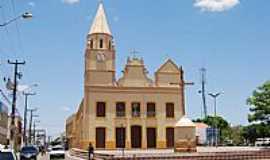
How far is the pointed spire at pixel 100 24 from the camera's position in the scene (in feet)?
286

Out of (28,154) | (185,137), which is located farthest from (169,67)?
(28,154)

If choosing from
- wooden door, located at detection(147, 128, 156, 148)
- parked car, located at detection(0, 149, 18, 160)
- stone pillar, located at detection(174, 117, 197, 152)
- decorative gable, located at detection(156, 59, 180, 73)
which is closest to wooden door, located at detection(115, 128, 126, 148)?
wooden door, located at detection(147, 128, 156, 148)

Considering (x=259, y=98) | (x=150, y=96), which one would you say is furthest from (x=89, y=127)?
(x=259, y=98)

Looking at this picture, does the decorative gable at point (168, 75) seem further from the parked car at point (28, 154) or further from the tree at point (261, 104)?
the parked car at point (28, 154)

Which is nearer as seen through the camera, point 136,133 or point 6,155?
point 6,155

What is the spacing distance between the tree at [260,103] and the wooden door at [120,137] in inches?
951

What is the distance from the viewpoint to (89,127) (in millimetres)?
81750

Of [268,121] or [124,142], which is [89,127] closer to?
[124,142]

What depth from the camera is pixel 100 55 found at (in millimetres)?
86000

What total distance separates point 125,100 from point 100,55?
9079mm

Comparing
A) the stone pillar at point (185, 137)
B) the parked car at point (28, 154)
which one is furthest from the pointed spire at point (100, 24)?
the parked car at point (28, 154)

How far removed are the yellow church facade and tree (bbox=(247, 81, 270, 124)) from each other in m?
13.9

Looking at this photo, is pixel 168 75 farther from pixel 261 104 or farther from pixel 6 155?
pixel 6 155

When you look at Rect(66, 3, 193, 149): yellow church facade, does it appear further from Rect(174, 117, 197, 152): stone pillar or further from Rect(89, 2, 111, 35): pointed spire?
Rect(174, 117, 197, 152): stone pillar
